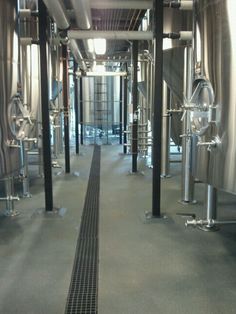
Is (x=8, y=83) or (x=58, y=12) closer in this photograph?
(x=8, y=83)

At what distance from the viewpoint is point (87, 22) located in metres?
3.60

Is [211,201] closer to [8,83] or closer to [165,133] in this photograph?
[8,83]

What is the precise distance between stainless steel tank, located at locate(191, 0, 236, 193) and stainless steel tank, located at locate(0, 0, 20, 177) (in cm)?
138

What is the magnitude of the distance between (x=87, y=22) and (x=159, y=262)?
258cm

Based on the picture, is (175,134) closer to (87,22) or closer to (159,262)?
(87,22)

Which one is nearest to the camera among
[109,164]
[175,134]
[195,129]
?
[195,129]

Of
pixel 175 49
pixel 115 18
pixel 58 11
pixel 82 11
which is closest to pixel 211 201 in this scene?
pixel 175 49

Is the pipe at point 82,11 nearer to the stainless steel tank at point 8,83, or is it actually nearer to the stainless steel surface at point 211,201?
the stainless steel tank at point 8,83

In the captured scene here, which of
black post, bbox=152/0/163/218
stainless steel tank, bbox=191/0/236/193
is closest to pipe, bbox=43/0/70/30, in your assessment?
black post, bbox=152/0/163/218

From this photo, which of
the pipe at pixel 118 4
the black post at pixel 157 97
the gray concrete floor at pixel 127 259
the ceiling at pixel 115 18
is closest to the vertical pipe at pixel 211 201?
the gray concrete floor at pixel 127 259

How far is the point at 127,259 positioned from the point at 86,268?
331 mm

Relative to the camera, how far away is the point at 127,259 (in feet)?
8.42

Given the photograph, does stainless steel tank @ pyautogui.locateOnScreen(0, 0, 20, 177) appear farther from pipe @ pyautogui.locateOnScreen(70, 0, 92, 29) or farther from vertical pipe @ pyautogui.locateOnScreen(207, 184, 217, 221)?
vertical pipe @ pyautogui.locateOnScreen(207, 184, 217, 221)

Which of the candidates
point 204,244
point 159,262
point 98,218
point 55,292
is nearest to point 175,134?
point 98,218
